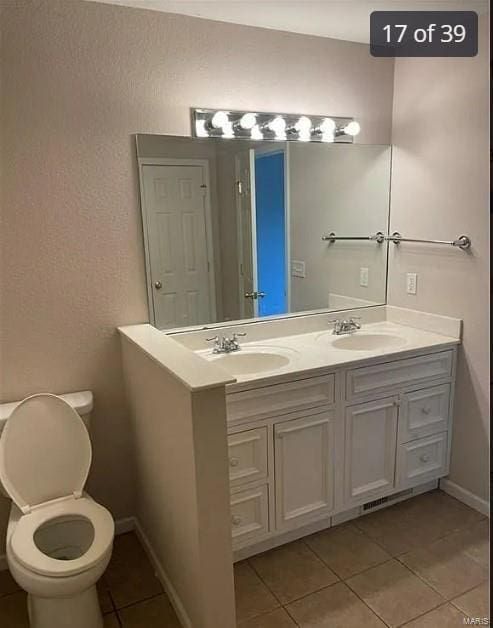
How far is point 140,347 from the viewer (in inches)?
72.7

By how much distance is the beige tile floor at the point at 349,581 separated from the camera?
1814mm

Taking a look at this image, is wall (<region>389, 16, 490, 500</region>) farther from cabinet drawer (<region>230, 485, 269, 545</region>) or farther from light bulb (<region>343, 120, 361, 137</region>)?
cabinet drawer (<region>230, 485, 269, 545</region>)

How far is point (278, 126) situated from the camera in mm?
2379

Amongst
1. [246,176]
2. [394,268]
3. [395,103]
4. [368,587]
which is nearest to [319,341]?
[394,268]

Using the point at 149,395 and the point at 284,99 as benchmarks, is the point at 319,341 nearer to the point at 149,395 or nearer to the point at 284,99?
the point at 149,395

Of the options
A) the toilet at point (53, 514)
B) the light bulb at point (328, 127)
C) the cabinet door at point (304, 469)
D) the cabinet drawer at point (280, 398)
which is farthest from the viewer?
the light bulb at point (328, 127)

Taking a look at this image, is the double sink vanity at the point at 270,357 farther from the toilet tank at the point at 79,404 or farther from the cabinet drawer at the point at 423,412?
the toilet tank at the point at 79,404

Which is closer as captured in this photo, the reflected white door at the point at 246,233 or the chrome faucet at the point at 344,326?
the reflected white door at the point at 246,233

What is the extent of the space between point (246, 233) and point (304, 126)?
0.61m

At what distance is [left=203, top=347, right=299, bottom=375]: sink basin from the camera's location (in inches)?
89.7

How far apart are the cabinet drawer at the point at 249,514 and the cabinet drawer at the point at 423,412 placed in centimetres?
78

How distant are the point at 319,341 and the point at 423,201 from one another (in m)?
0.92

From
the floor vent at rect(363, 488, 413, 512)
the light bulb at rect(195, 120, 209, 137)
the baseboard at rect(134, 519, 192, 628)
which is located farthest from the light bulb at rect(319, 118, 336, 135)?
the baseboard at rect(134, 519, 192, 628)

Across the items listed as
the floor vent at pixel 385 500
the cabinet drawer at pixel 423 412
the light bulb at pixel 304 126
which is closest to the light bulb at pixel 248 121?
the light bulb at pixel 304 126
